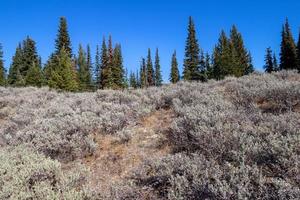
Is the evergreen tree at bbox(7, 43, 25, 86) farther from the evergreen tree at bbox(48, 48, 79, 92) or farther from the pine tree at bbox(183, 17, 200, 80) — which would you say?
the pine tree at bbox(183, 17, 200, 80)

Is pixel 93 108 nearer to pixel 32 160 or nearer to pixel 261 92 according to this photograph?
pixel 32 160

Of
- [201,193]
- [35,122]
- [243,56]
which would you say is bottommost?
[201,193]

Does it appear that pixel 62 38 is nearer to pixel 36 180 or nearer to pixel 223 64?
pixel 223 64

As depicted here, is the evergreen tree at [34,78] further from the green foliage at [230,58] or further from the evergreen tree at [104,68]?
the green foliage at [230,58]

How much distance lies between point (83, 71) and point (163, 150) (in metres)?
76.7

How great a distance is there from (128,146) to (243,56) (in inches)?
2841

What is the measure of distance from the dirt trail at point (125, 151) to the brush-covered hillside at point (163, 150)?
1.1 inches

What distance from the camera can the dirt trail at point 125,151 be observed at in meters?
6.91

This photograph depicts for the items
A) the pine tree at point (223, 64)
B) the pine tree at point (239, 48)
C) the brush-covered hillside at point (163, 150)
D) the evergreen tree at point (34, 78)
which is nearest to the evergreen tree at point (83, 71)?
the evergreen tree at point (34, 78)

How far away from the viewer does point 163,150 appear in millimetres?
7586

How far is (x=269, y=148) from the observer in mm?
5531

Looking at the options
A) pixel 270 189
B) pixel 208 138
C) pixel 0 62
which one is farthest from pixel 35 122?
pixel 0 62

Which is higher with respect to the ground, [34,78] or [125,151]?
[34,78]

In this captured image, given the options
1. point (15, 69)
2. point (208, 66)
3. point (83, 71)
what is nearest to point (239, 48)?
point (208, 66)
